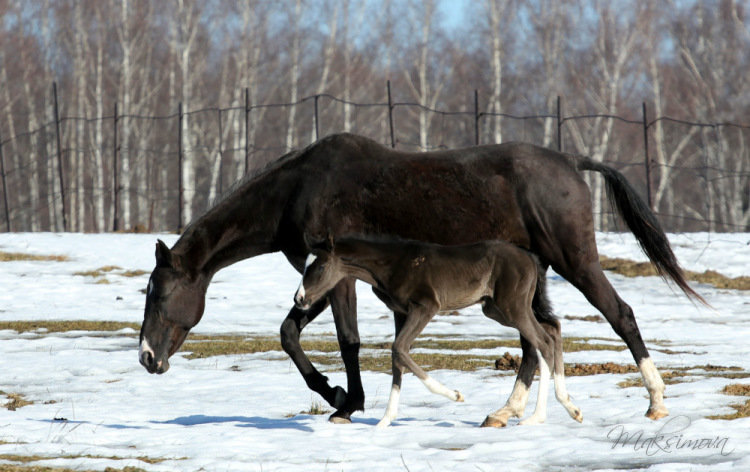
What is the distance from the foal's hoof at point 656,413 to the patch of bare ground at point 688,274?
458 inches

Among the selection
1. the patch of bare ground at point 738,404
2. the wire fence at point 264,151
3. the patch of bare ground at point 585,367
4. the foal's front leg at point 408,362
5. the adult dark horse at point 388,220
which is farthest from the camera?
the wire fence at point 264,151

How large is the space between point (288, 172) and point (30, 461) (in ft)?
9.16

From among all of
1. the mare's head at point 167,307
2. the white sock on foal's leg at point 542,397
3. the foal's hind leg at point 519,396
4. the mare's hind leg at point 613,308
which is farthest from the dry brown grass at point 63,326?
the mare's hind leg at point 613,308

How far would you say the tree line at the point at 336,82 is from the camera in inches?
1604

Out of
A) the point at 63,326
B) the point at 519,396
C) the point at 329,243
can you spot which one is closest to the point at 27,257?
the point at 63,326

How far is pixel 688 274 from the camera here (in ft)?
60.6

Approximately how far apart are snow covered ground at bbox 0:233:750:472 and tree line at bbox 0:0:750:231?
26.2 metres

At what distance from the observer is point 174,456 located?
5805 mm

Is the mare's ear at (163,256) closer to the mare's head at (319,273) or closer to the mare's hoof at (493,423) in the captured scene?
the mare's head at (319,273)

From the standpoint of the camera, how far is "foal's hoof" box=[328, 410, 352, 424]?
696cm

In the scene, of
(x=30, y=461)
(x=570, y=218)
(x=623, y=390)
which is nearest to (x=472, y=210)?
(x=570, y=218)

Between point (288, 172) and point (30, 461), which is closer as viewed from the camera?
point (30, 461)

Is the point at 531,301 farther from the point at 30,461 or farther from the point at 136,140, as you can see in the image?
the point at 136,140

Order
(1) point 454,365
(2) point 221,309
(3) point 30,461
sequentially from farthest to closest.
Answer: (2) point 221,309, (1) point 454,365, (3) point 30,461
